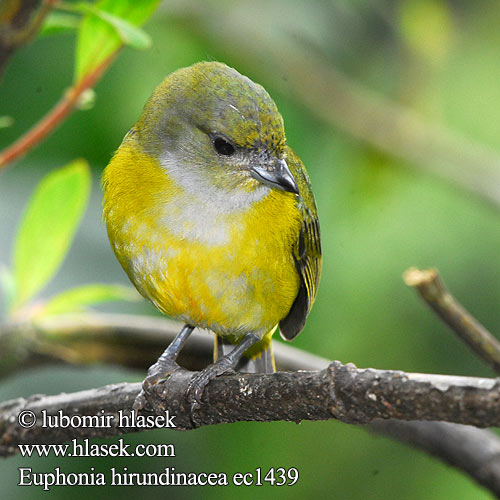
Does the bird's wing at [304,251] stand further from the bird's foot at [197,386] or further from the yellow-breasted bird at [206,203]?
the bird's foot at [197,386]

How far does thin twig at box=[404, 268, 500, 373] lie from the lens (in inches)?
77.5

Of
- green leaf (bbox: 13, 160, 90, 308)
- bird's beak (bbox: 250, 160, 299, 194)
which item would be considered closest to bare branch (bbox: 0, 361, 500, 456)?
green leaf (bbox: 13, 160, 90, 308)

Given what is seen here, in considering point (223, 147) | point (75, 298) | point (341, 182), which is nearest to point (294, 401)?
point (223, 147)

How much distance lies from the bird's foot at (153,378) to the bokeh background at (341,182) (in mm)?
888

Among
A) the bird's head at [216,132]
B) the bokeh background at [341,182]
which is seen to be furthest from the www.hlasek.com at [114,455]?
the bird's head at [216,132]

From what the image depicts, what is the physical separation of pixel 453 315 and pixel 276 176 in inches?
24.3

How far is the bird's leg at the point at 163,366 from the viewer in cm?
219

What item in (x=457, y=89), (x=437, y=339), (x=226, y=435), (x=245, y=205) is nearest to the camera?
(x=245, y=205)

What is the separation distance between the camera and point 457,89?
4160mm

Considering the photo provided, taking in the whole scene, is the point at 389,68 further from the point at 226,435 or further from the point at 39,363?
the point at 39,363

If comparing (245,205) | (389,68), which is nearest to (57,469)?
(245,205)

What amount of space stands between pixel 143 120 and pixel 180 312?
59 centimetres

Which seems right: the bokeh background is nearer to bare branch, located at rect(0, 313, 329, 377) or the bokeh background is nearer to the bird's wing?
bare branch, located at rect(0, 313, 329, 377)

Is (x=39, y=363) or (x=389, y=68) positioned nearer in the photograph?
(x=39, y=363)
